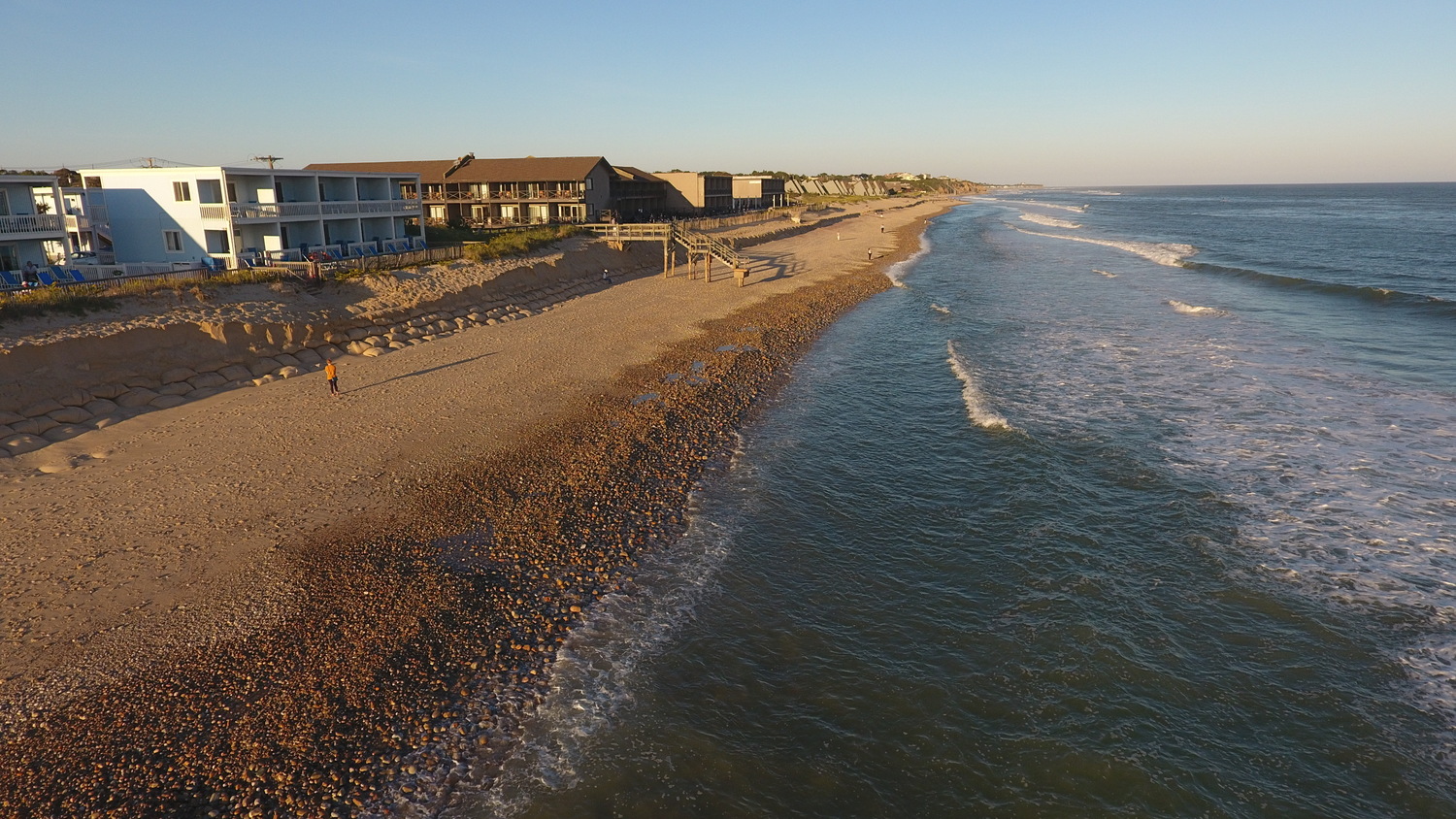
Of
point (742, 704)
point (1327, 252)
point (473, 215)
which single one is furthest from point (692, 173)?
point (742, 704)

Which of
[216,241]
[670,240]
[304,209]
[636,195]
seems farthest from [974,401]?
[636,195]

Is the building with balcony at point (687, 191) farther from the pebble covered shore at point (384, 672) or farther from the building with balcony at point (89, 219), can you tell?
the pebble covered shore at point (384, 672)

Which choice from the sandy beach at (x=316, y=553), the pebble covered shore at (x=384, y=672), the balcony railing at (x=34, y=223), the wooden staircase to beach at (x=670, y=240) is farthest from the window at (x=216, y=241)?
the pebble covered shore at (x=384, y=672)

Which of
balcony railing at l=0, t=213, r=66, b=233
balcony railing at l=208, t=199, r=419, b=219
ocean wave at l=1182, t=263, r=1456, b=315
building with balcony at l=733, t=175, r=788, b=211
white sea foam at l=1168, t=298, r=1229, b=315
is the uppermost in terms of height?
building with balcony at l=733, t=175, r=788, b=211

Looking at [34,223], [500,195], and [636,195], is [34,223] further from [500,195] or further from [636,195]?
[636,195]

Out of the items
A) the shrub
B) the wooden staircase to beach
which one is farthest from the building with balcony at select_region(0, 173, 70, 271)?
the wooden staircase to beach

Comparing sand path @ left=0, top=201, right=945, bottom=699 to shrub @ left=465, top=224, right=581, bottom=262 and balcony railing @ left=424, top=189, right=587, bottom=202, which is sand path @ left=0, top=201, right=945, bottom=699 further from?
balcony railing @ left=424, top=189, right=587, bottom=202
